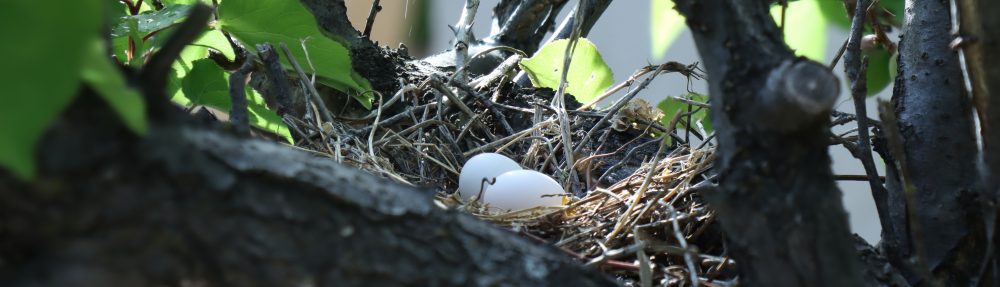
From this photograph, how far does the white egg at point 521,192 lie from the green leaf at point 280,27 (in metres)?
0.22

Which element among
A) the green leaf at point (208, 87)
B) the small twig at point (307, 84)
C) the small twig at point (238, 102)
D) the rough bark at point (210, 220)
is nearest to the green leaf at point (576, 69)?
the small twig at point (307, 84)

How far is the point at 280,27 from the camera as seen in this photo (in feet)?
2.78

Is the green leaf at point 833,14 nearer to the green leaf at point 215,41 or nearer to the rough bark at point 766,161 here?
the rough bark at point 766,161

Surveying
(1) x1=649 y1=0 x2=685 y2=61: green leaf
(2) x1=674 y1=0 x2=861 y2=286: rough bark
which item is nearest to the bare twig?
(1) x1=649 y1=0 x2=685 y2=61: green leaf

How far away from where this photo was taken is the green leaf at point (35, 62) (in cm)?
25

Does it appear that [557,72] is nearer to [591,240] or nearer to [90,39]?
[591,240]

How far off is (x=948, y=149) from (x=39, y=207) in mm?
661

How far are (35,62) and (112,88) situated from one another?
0.13 feet

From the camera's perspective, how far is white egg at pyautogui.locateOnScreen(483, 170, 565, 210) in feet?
2.69

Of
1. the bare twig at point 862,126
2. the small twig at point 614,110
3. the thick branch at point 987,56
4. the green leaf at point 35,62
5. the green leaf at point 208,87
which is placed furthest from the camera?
the small twig at point 614,110

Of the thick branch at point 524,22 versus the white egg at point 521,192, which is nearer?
the white egg at point 521,192

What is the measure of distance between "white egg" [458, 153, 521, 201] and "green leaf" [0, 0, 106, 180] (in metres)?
0.63

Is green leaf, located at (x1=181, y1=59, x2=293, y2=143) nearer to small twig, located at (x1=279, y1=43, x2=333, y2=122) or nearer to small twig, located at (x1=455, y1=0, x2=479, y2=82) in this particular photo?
small twig, located at (x1=279, y1=43, x2=333, y2=122)

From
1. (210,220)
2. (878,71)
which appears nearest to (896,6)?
(878,71)
